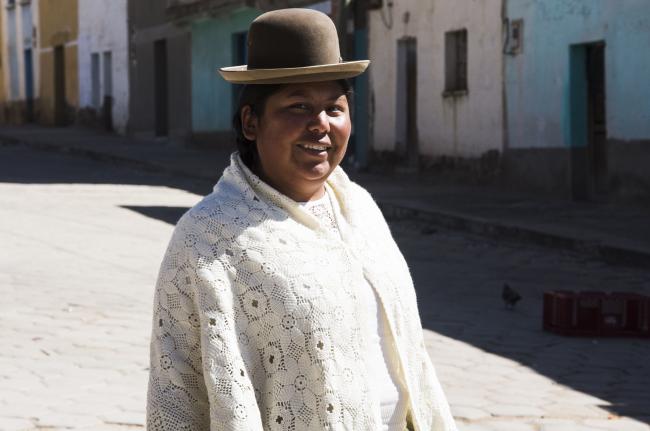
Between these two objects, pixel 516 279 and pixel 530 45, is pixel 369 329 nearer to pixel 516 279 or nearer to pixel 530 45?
pixel 516 279

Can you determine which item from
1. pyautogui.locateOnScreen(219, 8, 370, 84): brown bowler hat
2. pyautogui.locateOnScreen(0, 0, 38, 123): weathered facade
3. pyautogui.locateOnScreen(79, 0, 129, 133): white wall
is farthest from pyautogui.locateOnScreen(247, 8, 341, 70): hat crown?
pyautogui.locateOnScreen(0, 0, 38, 123): weathered facade

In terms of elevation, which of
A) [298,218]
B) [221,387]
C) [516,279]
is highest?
[298,218]

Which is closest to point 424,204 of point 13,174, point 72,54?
point 13,174

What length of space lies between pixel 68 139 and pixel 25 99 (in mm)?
11155

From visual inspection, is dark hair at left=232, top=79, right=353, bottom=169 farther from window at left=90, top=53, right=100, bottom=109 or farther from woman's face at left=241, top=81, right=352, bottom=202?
window at left=90, top=53, right=100, bottom=109

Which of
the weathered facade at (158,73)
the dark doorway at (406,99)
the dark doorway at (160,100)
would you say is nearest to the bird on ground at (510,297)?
the dark doorway at (406,99)

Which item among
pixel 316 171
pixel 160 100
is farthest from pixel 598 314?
pixel 160 100

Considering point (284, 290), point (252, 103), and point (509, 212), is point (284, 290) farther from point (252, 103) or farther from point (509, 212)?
point (509, 212)

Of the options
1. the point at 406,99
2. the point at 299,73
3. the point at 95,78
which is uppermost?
the point at 299,73

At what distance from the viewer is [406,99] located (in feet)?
75.5

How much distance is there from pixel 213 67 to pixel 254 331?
27903 millimetres

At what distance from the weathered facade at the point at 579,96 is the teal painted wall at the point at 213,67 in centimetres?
1037

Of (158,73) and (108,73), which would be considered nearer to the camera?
(158,73)

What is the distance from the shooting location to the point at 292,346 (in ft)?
9.45
